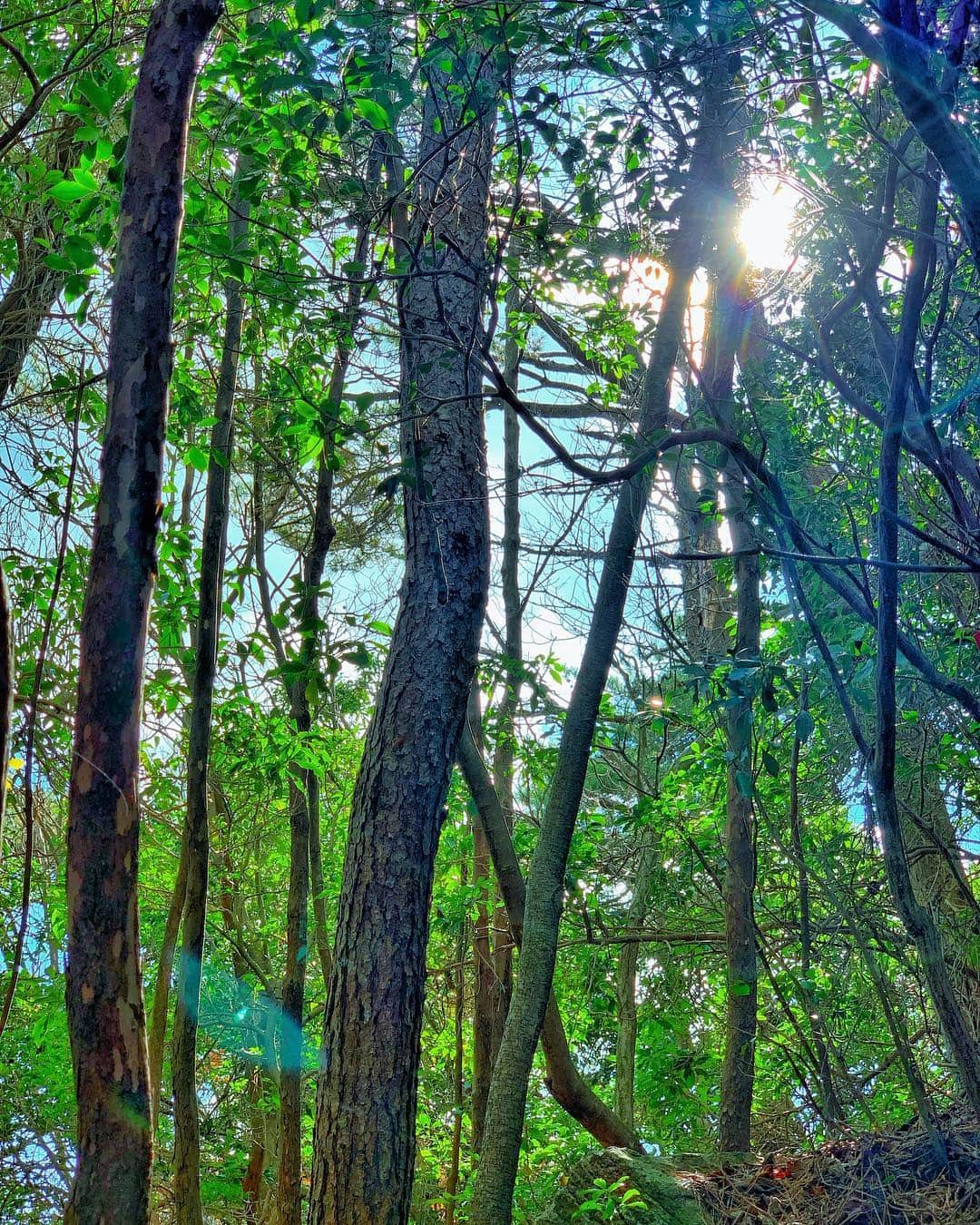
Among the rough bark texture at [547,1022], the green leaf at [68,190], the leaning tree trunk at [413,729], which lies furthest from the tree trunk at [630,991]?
the green leaf at [68,190]

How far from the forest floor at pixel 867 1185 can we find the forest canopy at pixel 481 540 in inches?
1.3

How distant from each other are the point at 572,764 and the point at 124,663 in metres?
2.92

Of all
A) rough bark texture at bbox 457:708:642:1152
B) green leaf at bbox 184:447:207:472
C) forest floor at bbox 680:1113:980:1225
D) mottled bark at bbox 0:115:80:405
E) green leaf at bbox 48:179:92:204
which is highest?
mottled bark at bbox 0:115:80:405

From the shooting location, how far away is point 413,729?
3.66 metres

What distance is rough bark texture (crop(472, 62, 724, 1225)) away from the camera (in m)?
4.01

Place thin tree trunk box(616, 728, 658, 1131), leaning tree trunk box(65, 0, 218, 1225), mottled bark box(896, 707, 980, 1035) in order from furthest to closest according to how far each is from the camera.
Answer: thin tree trunk box(616, 728, 658, 1131) → mottled bark box(896, 707, 980, 1035) → leaning tree trunk box(65, 0, 218, 1225)

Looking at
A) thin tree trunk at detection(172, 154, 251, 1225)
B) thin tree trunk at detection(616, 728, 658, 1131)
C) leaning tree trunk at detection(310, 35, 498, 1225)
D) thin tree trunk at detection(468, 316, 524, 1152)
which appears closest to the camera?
leaning tree trunk at detection(310, 35, 498, 1225)

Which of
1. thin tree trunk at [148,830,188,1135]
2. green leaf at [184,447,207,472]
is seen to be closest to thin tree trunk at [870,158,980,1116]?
green leaf at [184,447,207,472]

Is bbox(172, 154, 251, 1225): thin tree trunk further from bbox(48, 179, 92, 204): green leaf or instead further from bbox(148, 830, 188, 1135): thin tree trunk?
bbox(48, 179, 92, 204): green leaf

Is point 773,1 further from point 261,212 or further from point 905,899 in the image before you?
point 905,899

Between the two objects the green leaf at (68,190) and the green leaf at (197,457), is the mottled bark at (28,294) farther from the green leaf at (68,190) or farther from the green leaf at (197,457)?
the green leaf at (68,190)

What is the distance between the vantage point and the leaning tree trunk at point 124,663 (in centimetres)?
Answer: 173

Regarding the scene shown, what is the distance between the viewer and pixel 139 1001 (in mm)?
1813

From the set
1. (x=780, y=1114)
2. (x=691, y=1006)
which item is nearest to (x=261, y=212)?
(x=780, y=1114)
